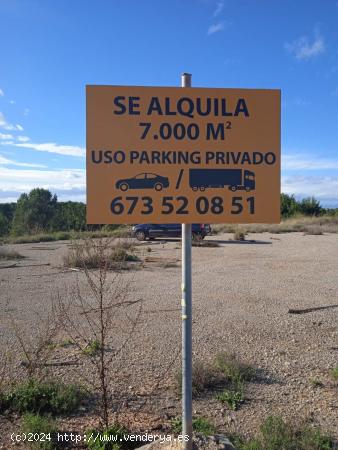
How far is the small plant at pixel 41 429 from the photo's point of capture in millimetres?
3219

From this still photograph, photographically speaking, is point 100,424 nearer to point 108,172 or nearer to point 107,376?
point 107,376

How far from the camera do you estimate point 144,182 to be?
9.31ft

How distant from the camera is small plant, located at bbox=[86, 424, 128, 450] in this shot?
3139 mm

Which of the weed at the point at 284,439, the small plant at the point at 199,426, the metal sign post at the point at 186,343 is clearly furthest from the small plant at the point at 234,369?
the metal sign post at the point at 186,343

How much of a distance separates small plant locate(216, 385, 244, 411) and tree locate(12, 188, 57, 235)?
44599 millimetres

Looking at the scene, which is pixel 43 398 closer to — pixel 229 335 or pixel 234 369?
pixel 234 369

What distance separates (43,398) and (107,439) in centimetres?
99

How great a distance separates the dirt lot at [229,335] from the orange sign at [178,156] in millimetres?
1958

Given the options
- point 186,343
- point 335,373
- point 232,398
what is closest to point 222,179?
point 186,343

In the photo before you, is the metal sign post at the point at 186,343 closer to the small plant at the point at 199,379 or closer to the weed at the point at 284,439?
the weed at the point at 284,439

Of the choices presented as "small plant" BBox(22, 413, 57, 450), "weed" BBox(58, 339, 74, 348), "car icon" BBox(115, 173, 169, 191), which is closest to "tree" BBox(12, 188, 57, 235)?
"weed" BBox(58, 339, 74, 348)

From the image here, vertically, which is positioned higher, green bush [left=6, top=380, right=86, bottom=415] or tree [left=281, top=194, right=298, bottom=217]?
tree [left=281, top=194, right=298, bottom=217]

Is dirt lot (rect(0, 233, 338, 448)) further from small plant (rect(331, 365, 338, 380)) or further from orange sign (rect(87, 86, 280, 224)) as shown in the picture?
orange sign (rect(87, 86, 280, 224))

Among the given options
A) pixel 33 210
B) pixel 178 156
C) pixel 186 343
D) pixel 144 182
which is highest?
pixel 33 210
